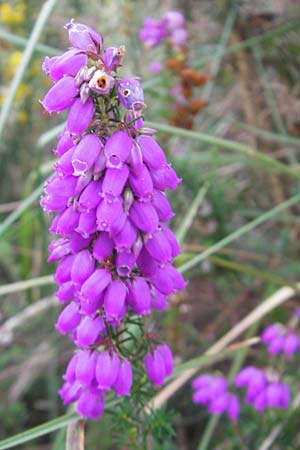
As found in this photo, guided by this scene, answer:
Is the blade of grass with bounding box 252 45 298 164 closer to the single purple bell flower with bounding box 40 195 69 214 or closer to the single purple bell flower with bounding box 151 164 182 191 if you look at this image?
the single purple bell flower with bounding box 151 164 182 191

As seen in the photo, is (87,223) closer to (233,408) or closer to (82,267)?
(82,267)

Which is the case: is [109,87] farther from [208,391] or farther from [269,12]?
[269,12]

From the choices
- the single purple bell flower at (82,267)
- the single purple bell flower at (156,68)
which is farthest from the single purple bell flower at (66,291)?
the single purple bell flower at (156,68)

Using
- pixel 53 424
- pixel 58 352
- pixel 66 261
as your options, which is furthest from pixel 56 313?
pixel 66 261

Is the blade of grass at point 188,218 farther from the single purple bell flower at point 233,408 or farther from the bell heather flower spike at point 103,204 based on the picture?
the bell heather flower spike at point 103,204

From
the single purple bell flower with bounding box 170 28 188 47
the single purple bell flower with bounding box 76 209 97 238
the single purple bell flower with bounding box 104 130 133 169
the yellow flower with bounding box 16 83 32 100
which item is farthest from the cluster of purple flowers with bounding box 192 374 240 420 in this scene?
the yellow flower with bounding box 16 83 32 100

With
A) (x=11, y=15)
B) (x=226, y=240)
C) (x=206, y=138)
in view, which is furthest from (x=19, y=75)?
(x=11, y=15)
